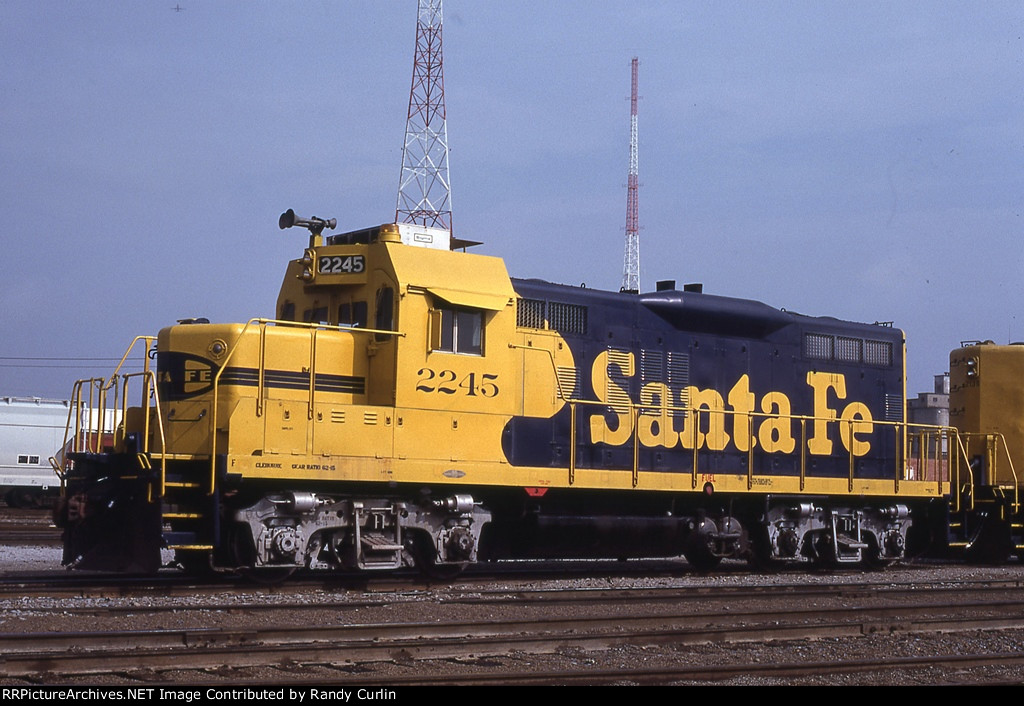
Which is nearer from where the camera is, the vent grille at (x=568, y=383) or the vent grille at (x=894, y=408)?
the vent grille at (x=568, y=383)

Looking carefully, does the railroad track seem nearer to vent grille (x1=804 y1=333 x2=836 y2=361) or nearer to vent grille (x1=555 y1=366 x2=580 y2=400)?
vent grille (x1=555 y1=366 x2=580 y2=400)

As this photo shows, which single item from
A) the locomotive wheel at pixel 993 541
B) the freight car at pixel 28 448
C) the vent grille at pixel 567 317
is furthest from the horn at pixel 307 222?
the freight car at pixel 28 448

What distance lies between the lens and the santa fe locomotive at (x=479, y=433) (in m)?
11.7

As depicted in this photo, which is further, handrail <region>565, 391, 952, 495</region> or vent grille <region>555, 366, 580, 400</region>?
handrail <region>565, 391, 952, 495</region>

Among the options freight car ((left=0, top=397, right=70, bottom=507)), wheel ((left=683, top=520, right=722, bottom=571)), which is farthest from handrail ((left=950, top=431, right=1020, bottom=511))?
freight car ((left=0, top=397, right=70, bottom=507))

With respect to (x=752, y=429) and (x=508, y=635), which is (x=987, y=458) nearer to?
(x=752, y=429)

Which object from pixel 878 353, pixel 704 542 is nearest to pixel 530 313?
pixel 704 542

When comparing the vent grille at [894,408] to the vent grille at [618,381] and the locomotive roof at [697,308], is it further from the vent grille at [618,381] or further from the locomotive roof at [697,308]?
the vent grille at [618,381]

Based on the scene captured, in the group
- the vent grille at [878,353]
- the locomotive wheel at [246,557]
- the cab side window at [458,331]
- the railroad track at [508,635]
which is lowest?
the railroad track at [508,635]

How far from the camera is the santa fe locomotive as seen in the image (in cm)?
1173

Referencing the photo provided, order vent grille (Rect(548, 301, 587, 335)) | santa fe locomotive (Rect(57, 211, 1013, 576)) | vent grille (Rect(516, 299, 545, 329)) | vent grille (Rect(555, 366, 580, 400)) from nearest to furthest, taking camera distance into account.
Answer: santa fe locomotive (Rect(57, 211, 1013, 576)) < vent grille (Rect(516, 299, 545, 329)) < vent grille (Rect(555, 366, 580, 400)) < vent grille (Rect(548, 301, 587, 335))

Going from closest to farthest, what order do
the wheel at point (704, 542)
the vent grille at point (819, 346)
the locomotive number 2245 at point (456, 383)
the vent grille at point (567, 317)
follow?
the locomotive number 2245 at point (456, 383)
the vent grille at point (567, 317)
the wheel at point (704, 542)
the vent grille at point (819, 346)

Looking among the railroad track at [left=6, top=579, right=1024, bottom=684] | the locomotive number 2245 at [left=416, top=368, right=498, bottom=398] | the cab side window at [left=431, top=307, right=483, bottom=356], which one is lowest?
the railroad track at [left=6, top=579, right=1024, bottom=684]
